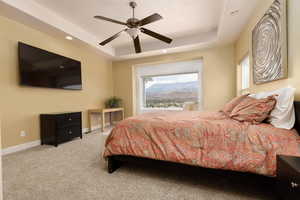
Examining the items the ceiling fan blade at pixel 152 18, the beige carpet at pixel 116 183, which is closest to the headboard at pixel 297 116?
the beige carpet at pixel 116 183

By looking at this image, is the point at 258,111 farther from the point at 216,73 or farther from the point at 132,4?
the point at 216,73

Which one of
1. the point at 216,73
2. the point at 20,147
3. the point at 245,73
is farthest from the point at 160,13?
the point at 20,147

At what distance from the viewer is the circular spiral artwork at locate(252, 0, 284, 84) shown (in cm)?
169

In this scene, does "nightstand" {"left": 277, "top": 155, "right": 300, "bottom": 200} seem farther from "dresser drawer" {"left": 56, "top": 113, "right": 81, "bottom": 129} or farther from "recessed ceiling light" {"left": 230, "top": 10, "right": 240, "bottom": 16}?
"dresser drawer" {"left": 56, "top": 113, "right": 81, "bottom": 129}

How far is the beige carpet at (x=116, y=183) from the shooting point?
1.38 m

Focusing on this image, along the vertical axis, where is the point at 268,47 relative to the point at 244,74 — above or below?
above

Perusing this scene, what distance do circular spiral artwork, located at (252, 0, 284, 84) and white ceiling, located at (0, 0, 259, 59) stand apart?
0.52 m

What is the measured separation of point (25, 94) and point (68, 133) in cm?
111

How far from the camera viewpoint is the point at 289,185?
3.09 ft

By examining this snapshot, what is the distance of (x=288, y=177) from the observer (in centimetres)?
94

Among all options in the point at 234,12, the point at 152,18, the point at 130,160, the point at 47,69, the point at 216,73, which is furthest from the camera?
the point at 216,73

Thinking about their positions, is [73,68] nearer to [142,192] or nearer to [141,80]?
[141,80]

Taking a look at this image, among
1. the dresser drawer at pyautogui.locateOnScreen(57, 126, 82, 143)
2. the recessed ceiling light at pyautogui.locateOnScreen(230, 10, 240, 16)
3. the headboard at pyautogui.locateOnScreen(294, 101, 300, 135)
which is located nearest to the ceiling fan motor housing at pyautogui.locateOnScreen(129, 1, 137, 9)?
the recessed ceiling light at pyautogui.locateOnScreen(230, 10, 240, 16)

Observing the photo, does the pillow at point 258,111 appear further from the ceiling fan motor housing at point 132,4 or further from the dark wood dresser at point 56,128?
the dark wood dresser at point 56,128
